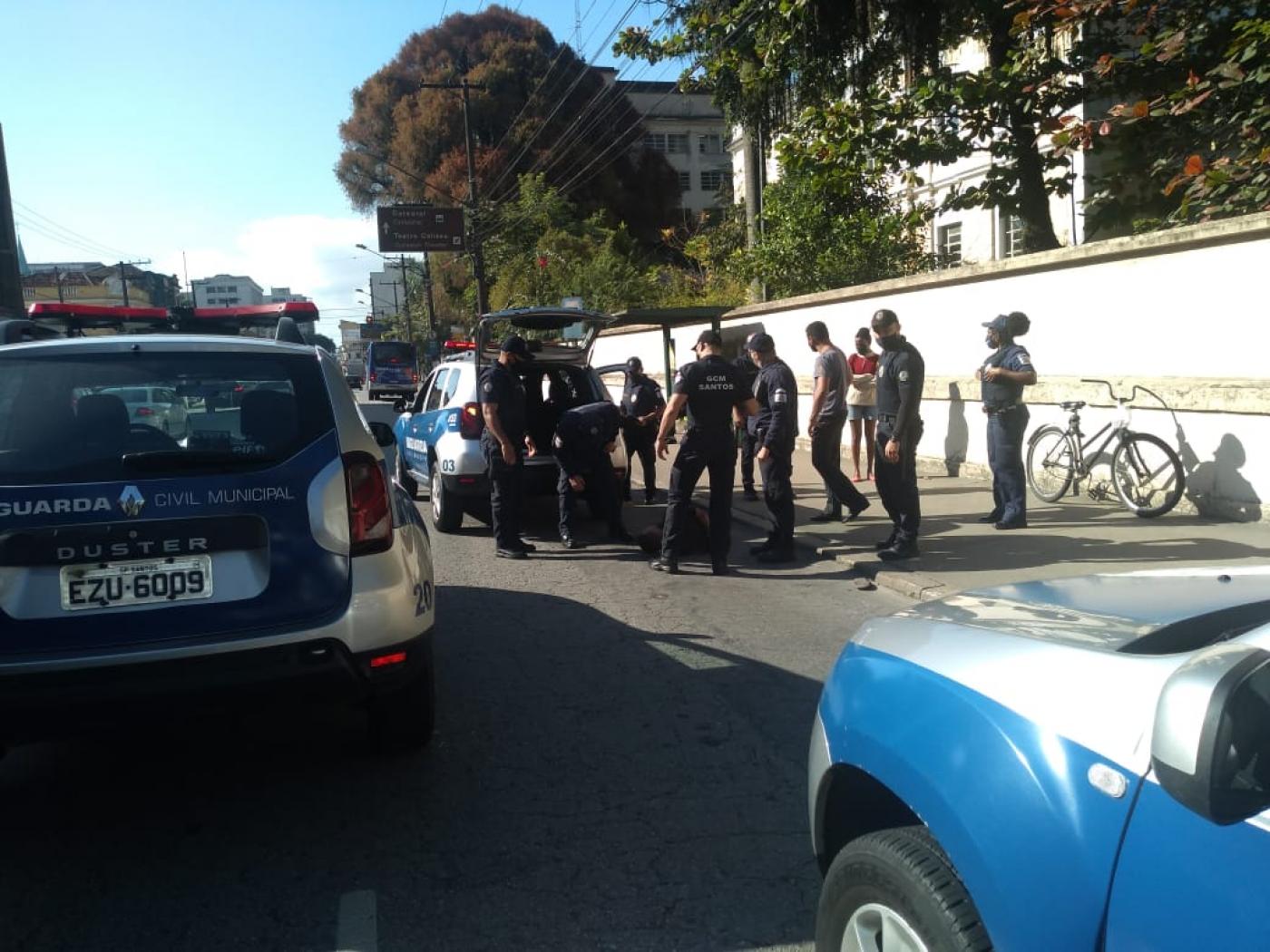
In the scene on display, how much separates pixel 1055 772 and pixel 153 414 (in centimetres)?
335

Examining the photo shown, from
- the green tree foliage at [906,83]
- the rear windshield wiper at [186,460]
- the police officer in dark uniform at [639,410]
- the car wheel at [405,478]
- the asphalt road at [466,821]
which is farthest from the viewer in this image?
the green tree foliage at [906,83]

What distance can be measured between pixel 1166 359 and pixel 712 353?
171 inches

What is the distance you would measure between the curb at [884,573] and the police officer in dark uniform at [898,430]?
0.78 feet

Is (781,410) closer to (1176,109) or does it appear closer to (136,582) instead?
(1176,109)

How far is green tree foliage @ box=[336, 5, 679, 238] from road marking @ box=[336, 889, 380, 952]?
4784 cm

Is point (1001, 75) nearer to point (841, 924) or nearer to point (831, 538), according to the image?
point (831, 538)

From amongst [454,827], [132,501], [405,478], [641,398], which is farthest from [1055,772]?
[405,478]

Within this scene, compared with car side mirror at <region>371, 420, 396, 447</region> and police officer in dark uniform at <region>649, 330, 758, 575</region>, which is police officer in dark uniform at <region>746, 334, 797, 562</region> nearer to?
police officer in dark uniform at <region>649, 330, 758, 575</region>

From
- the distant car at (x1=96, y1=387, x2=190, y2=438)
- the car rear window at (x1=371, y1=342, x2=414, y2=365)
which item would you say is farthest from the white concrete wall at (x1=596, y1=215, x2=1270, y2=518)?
the car rear window at (x1=371, y1=342, x2=414, y2=365)

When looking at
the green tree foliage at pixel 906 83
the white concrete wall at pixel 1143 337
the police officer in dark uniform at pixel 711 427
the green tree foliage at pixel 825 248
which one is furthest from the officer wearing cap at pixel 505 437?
the green tree foliage at pixel 825 248

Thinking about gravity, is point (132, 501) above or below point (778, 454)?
above

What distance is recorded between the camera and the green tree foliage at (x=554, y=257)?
33375mm

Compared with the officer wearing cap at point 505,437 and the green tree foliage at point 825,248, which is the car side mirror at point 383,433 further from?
the green tree foliage at point 825,248

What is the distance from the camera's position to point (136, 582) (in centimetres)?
345
